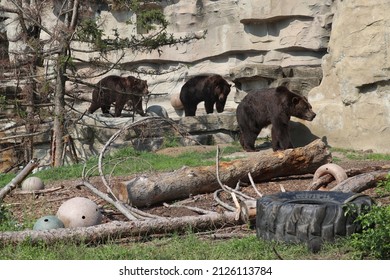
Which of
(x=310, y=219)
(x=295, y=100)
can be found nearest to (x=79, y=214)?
(x=310, y=219)

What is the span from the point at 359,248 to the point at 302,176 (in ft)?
16.1

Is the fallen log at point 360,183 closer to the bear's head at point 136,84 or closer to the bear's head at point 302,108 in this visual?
the bear's head at point 302,108

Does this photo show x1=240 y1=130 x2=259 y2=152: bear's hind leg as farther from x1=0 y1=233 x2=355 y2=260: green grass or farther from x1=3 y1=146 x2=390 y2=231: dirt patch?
x1=0 y1=233 x2=355 y2=260: green grass

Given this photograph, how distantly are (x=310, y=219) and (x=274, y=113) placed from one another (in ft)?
31.9

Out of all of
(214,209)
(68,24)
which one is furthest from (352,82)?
(214,209)

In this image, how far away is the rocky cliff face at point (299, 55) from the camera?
54.0 ft

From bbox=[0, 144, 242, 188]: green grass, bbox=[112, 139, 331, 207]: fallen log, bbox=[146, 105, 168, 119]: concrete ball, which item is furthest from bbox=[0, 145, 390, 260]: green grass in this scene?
bbox=[146, 105, 168, 119]: concrete ball

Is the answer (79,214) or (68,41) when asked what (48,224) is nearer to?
(79,214)

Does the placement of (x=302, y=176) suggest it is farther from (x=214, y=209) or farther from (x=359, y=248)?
(x=359, y=248)

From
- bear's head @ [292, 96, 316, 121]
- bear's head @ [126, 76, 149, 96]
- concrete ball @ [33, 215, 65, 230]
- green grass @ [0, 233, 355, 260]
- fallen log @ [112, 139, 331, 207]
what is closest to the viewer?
green grass @ [0, 233, 355, 260]

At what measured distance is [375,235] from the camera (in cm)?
682

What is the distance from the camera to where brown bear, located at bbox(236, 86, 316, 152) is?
16781mm

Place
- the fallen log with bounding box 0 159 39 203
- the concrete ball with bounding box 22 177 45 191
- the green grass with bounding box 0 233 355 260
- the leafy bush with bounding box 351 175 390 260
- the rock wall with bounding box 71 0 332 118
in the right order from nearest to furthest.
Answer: the leafy bush with bounding box 351 175 390 260, the green grass with bounding box 0 233 355 260, the fallen log with bounding box 0 159 39 203, the concrete ball with bounding box 22 177 45 191, the rock wall with bounding box 71 0 332 118

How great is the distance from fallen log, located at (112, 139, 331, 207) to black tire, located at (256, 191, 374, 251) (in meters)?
2.60
